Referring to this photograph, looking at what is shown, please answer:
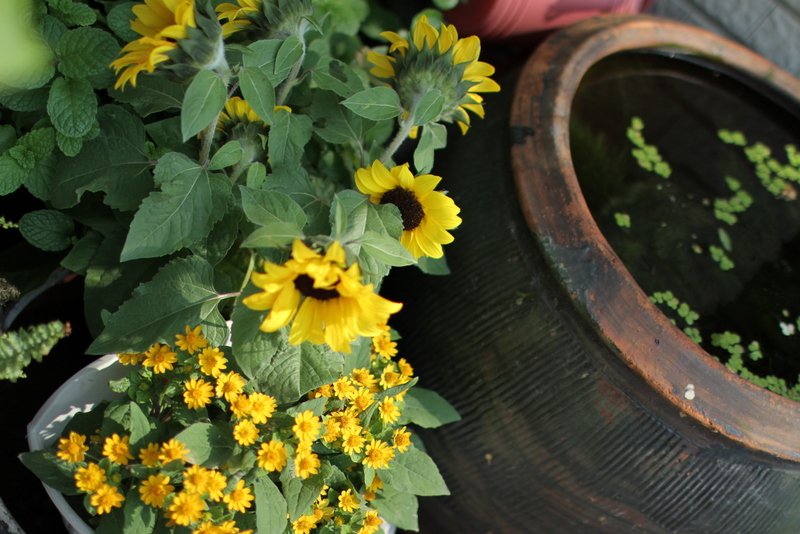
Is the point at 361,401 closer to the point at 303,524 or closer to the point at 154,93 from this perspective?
the point at 303,524

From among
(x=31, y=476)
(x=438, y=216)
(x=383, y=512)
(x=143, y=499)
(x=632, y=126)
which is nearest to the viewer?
(x=143, y=499)

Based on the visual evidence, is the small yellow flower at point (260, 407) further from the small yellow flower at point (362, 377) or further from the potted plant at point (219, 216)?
the small yellow flower at point (362, 377)

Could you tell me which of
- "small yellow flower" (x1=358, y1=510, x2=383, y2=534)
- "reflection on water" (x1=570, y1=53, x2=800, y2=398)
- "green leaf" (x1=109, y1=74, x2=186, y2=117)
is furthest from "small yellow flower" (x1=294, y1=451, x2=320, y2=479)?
"reflection on water" (x1=570, y1=53, x2=800, y2=398)

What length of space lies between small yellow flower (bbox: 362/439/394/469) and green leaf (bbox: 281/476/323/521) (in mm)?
63

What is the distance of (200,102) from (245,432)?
348 millimetres

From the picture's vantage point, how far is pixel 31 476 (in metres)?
1.13

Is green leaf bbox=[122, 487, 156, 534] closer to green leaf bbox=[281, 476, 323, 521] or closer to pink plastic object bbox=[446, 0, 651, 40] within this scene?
green leaf bbox=[281, 476, 323, 521]

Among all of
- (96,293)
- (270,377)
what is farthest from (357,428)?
(96,293)

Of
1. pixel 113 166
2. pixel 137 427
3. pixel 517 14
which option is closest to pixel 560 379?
pixel 137 427

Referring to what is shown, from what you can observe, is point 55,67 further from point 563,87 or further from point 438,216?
point 563,87

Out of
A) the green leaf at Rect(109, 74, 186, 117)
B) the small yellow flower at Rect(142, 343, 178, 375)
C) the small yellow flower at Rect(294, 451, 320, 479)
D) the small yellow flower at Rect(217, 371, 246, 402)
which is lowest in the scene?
the small yellow flower at Rect(142, 343, 178, 375)

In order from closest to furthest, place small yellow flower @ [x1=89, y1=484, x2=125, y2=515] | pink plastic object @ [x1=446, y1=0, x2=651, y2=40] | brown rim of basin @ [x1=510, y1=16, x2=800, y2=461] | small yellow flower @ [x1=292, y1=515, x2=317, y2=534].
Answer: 1. small yellow flower @ [x1=89, y1=484, x2=125, y2=515]
2. small yellow flower @ [x1=292, y1=515, x2=317, y2=534]
3. brown rim of basin @ [x1=510, y1=16, x2=800, y2=461]
4. pink plastic object @ [x1=446, y1=0, x2=651, y2=40]

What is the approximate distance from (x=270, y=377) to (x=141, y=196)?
0.95ft

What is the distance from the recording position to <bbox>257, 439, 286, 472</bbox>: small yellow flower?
820 mm
